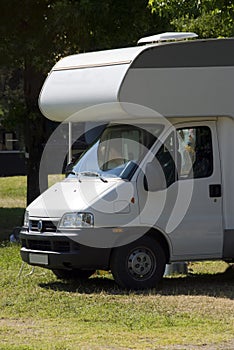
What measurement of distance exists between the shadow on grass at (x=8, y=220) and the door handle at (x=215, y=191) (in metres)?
8.14

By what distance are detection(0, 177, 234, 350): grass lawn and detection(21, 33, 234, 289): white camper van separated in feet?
1.39

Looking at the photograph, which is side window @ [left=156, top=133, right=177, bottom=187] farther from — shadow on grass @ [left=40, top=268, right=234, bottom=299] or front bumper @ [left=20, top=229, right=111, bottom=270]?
shadow on grass @ [left=40, top=268, right=234, bottom=299]

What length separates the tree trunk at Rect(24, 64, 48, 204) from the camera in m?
20.2

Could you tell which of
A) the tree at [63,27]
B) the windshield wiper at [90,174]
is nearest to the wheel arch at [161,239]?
the windshield wiper at [90,174]

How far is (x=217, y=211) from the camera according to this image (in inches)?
473

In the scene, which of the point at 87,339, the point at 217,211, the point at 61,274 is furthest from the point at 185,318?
the point at 61,274

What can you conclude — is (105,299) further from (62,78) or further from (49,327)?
(62,78)

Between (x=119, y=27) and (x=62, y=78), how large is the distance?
7106 millimetres

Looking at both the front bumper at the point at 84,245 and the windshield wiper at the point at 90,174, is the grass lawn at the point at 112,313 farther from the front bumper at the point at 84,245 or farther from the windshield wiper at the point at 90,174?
the windshield wiper at the point at 90,174

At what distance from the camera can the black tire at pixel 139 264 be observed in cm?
1166

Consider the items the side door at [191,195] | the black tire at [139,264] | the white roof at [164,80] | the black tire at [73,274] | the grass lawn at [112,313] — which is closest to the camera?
the grass lawn at [112,313]

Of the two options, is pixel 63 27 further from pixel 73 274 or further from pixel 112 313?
pixel 112 313

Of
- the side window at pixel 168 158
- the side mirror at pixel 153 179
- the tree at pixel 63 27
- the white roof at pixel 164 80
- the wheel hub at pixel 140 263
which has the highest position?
the tree at pixel 63 27

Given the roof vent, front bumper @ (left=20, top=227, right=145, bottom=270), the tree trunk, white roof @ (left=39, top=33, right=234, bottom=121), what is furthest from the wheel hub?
the tree trunk
